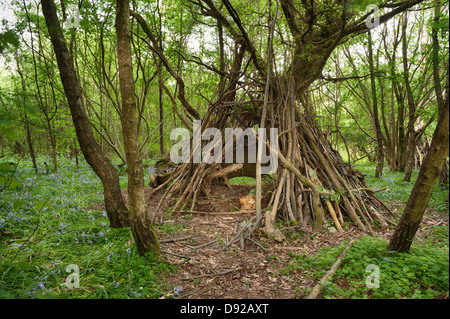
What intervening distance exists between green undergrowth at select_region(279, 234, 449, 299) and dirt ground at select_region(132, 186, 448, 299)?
21 cm

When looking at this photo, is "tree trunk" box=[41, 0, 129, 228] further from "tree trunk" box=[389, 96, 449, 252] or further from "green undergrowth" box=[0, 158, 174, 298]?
"tree trunk" box=[389, 96, 449, 252]

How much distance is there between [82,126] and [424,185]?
3.41 m

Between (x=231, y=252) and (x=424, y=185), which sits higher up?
(x=424, y=185)

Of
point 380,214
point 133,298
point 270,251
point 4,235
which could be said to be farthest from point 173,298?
point 380,214

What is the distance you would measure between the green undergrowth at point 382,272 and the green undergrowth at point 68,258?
1426mm

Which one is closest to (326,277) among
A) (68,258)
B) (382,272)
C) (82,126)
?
(382,272)

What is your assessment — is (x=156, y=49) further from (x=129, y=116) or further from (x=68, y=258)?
(x=68, y=258)

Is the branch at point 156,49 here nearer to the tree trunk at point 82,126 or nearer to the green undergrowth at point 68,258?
the tree trunk at point 82,126

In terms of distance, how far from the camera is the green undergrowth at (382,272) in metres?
1.94

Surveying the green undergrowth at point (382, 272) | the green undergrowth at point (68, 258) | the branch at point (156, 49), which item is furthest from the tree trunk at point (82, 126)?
the green undergrowth at point (382, 272)

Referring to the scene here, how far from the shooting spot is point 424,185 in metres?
2.07

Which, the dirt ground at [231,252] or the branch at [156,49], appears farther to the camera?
the branch at [156,49]

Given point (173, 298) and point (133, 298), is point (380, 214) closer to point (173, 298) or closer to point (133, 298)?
point (173, 298)

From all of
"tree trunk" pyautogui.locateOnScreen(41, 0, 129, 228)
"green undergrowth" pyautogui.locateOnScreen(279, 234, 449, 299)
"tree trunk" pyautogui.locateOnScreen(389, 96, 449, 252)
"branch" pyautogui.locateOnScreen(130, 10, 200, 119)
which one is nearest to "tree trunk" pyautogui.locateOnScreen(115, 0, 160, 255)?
"branch" pyautogui.locateOnScreen(130, 10, 200, 119)
